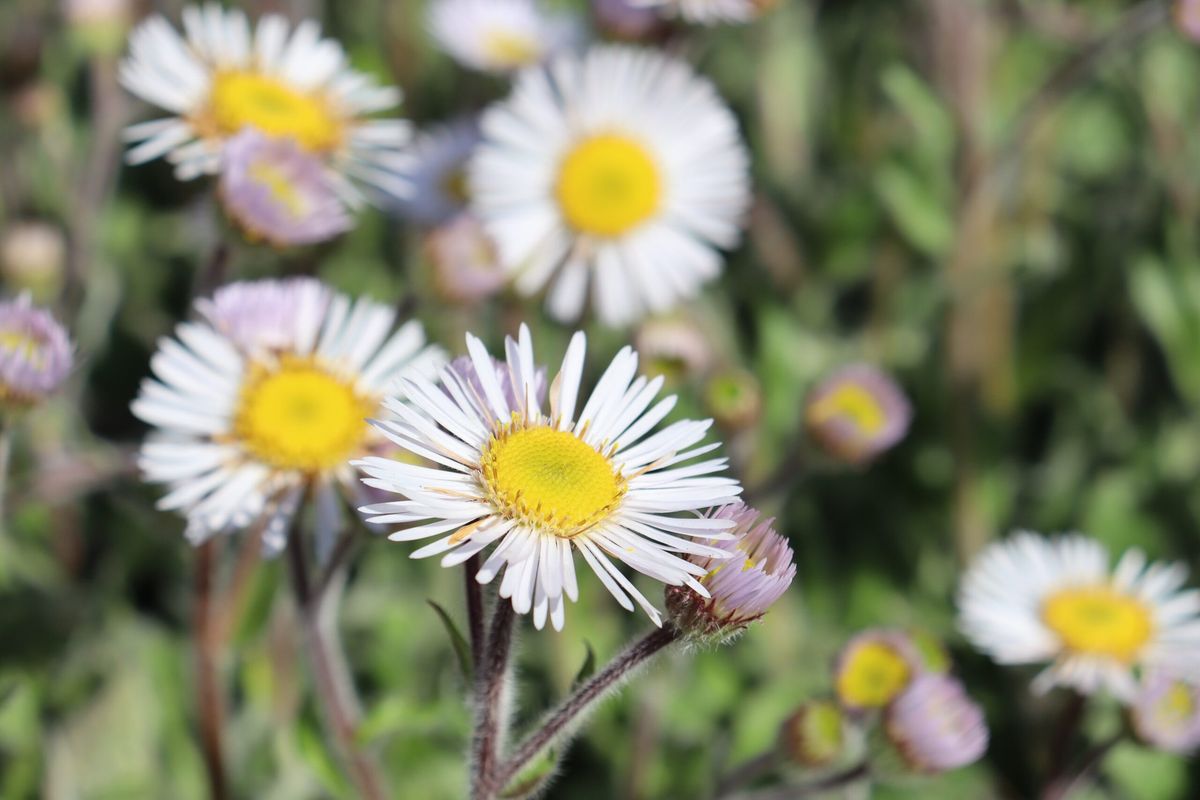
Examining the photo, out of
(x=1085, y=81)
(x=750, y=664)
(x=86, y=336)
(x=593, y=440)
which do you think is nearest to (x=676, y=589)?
(x=593, y=440)

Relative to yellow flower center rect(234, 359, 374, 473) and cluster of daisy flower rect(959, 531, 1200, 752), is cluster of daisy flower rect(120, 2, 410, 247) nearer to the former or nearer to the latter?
yellow flower center rect(234, 359, 374, 473)

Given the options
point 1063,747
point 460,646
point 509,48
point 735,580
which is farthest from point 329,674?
point 509,48

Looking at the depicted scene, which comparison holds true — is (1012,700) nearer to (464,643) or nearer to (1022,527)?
(1022,527)

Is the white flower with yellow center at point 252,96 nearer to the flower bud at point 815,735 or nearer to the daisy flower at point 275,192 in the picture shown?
the daisy flower at point 275,192

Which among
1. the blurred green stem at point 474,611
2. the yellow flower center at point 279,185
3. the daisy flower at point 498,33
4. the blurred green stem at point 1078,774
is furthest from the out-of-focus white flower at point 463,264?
the blurred green stem at point 1078,774

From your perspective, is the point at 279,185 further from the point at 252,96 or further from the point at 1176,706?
the point at 1176,706


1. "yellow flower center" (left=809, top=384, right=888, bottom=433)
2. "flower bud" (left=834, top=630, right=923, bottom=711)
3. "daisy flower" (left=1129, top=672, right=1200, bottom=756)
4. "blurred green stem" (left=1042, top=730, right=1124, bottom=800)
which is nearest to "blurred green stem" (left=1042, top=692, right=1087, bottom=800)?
A: "blurred green stem" (left=1042, top=730, right=1124, bottom=800)
